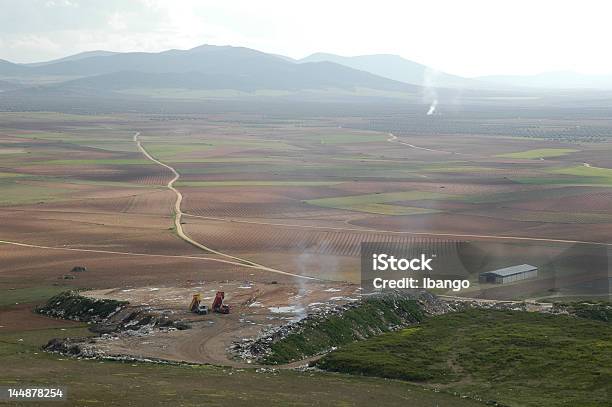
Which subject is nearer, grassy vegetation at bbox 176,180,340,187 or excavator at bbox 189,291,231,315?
excavator at bbox 189,291,231,315

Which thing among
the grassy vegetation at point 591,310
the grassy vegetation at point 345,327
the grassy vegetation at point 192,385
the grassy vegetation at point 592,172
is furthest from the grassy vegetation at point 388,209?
the grassy vegetation at point 192,385

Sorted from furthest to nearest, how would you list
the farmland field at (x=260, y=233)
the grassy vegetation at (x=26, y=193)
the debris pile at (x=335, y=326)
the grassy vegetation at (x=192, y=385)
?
the grassy vegetation at (x=26, y=193) → the debris pile at (x=335, y=326) → the farmland field at (x=260, y=233) → the grassy vegetation at (x=192, y=385)

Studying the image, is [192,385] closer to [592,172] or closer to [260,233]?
[260,233]

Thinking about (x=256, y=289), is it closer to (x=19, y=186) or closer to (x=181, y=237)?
(x=181, y=237)

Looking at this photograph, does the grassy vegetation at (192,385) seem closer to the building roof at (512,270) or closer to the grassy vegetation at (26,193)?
the building roof at (512,270)

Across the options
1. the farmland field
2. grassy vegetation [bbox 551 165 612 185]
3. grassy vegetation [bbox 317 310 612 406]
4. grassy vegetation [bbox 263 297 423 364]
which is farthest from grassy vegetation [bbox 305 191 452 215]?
grassy vegetation [bbox 317 310 612 406]

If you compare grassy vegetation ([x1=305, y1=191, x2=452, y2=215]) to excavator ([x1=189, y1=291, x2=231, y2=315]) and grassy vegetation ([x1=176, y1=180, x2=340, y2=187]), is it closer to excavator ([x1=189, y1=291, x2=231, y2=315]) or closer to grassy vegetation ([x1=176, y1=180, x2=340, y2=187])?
grassy vegetation ([x1=176, y1=180, x2=340, y2=187])
